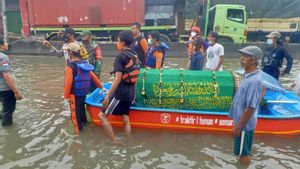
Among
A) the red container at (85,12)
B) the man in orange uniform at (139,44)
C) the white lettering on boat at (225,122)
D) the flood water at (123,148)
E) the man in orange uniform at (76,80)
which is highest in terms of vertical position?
the red container at (85,12)

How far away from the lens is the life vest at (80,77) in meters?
4.69

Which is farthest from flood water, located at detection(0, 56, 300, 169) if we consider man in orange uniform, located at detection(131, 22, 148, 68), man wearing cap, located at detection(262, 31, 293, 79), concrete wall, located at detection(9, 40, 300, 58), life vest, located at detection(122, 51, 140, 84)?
concrete wall, located at detection(9, 40, 300, 58)

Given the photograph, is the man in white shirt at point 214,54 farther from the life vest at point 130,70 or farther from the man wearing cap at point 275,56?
the life vest at point 130,70

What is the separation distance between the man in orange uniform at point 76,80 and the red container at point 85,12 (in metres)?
12.7

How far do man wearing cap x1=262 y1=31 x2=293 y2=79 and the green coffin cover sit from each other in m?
1.52

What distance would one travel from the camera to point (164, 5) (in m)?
17.4

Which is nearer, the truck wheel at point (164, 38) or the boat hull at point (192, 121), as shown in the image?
the boat hull at point (192, 121)

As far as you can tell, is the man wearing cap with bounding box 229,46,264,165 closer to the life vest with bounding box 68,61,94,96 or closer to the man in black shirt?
the man in black shirt

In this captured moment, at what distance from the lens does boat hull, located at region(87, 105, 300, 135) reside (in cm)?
504

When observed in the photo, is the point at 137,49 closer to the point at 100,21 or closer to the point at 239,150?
the point at 239,150

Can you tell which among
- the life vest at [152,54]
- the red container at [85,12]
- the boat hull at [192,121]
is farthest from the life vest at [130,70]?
the red container at [85,12]

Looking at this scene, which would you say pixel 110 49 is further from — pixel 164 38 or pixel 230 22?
pixel 230 22

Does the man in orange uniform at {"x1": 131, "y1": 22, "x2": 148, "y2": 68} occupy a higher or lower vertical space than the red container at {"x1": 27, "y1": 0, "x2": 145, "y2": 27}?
lower

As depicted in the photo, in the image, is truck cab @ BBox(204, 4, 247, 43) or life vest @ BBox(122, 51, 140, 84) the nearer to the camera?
life vest @ BBox(122, 51, 140, 84)
